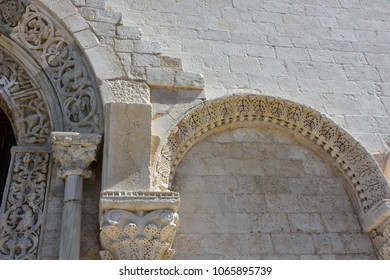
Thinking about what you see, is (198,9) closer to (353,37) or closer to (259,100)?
(259,100)

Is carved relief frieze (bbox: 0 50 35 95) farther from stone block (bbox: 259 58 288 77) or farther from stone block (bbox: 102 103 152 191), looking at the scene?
stone block (bbox: 259 58 288 77)

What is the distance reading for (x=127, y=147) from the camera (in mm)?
3738

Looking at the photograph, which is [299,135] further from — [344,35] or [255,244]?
[344,35]

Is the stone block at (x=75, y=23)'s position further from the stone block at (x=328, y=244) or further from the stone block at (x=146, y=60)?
the stone block at (x=328, y=244)

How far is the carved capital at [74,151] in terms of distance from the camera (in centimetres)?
373

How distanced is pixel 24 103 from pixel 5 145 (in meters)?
0.69

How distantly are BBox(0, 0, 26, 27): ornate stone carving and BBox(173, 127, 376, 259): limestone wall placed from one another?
2401 millimetres

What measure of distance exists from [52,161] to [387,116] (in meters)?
4.03

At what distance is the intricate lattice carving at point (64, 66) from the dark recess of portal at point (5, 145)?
3.11 ft

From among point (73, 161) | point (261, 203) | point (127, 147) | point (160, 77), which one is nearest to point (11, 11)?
point (160, 77)

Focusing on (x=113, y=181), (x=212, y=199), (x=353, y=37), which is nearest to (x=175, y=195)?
(x=113, y=181)

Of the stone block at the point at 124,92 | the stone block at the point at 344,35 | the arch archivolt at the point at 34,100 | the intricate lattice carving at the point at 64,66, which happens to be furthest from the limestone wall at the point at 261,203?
the stone block at the point at 344,35

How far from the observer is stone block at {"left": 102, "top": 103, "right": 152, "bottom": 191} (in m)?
3.60

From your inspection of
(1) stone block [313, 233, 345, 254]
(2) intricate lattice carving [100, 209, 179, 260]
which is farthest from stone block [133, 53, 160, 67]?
(1) stone block [313, 233, 345, 254]
